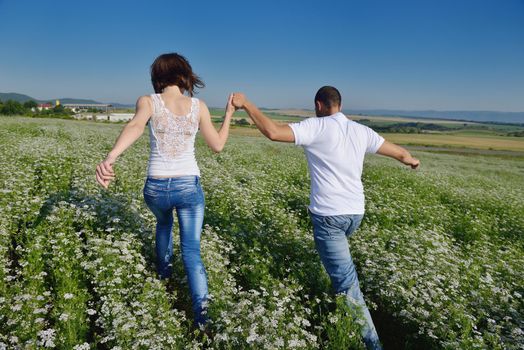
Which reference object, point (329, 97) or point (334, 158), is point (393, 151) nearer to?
point (334, 158)

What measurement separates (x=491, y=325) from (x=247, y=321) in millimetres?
2865

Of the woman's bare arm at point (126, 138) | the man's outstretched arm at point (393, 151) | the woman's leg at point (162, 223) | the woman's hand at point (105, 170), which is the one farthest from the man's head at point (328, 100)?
the woman's hand at point (105, 170)

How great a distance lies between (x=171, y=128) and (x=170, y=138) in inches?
4.4

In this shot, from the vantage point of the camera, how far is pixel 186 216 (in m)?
4.29

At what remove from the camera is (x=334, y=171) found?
4.20 meters

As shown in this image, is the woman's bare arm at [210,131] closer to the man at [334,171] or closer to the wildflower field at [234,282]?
the man at [334,171]

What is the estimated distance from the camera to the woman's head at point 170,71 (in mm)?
4008

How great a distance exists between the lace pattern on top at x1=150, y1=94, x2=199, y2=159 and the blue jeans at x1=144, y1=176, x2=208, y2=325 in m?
0.34

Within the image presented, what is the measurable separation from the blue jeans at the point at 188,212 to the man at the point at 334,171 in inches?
43.2

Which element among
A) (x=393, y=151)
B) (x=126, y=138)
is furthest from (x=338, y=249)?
(x=126, y=138)

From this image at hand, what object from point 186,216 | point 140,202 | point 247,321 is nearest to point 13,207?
point 140,202

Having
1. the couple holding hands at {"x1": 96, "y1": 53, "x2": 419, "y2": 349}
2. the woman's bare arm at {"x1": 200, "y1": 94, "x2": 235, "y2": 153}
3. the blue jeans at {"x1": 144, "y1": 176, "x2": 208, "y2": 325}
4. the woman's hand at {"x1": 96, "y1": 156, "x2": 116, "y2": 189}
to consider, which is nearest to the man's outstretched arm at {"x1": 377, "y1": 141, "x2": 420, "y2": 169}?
the couple holding hands at {"x1": 96, "y1": 53, "x2": 419, "y2": 349}

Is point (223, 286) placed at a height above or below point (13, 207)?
below

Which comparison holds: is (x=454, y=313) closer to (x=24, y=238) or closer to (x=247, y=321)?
(x=247, y=321)
